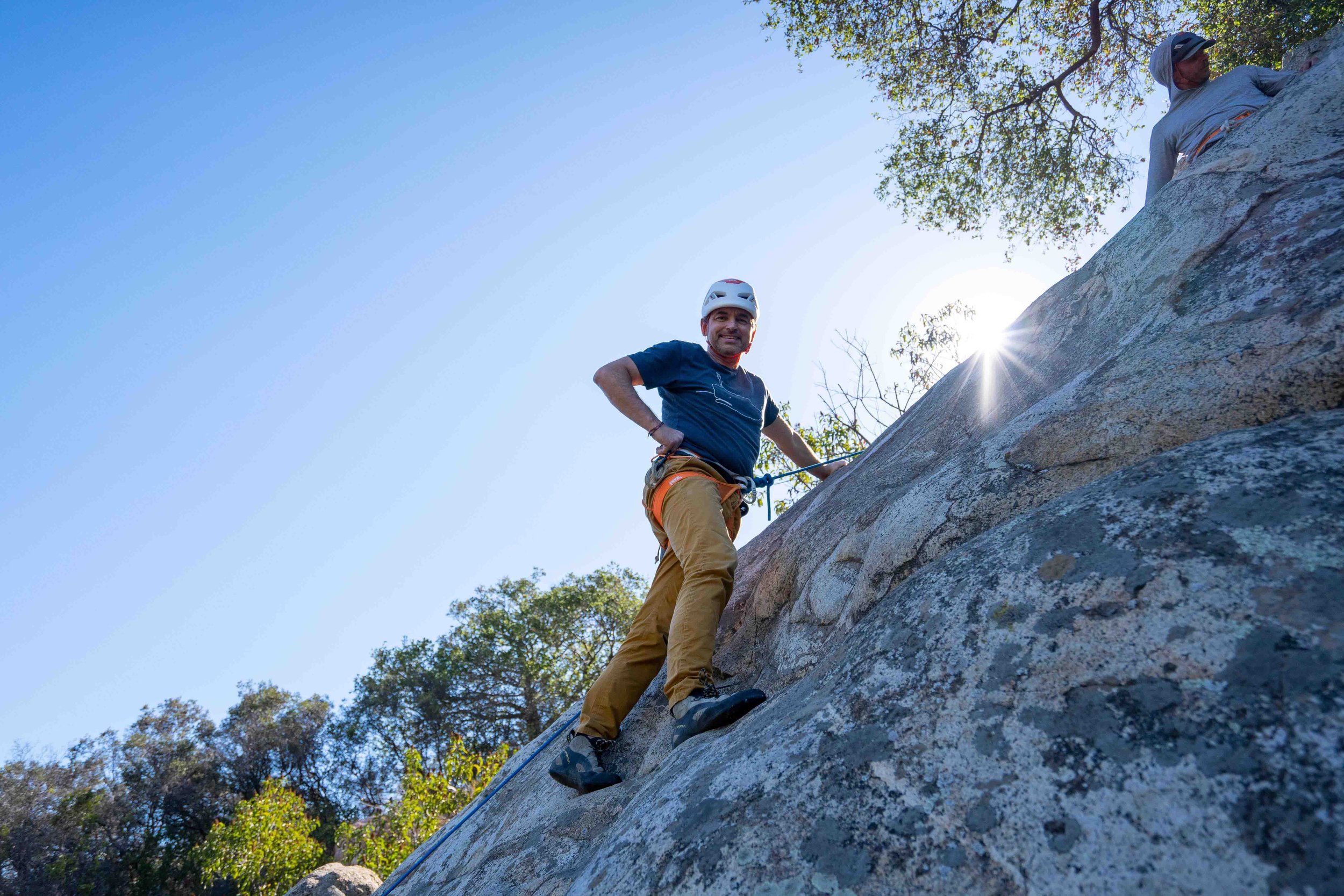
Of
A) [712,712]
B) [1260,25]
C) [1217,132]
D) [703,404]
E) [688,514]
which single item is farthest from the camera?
[1260,25]

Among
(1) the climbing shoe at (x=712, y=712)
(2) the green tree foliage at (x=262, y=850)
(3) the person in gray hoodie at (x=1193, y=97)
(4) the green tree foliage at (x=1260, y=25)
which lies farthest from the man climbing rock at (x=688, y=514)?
(2) the green tree foliage at (x=262, y=850)

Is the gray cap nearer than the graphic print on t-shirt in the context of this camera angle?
No

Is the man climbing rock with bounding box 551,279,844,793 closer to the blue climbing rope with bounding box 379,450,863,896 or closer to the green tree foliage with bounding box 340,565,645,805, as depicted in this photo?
the blue climbing rope with bounding box 379,450,863,896

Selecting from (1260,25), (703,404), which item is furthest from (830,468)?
(1260,25)

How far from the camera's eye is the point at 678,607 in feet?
11.8

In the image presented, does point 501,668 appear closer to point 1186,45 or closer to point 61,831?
point 61,831

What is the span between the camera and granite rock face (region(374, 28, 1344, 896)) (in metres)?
1.45

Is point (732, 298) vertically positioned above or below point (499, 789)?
above

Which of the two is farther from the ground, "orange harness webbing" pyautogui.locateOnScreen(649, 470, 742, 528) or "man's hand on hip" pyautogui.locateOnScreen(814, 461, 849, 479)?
"orange harness webbing" pyautogui.locateOnScreen(649, 470, 742, 528)

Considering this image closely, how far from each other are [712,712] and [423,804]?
1191cm

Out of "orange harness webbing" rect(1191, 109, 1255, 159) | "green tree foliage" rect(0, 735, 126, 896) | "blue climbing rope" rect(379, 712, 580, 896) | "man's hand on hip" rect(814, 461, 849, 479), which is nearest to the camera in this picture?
"blue climbing rope" rect(379, 712, 580, 896)

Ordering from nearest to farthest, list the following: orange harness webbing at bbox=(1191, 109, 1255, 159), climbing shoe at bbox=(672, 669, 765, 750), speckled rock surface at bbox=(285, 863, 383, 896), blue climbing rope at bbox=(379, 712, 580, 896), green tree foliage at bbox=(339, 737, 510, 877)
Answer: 1. climbing shoe at bbox=(672, 669, 765, 750)
2. blue climbing rope at bbox=(379, 712, 580, 896)
3. orange harness webbing at bbox=(1191, 109, 1255, 159)
4. speckled rock surface at bbox=(285, 863, 383, 896)
5. green tree foliage at bbox=(339, 737, 510, 877)

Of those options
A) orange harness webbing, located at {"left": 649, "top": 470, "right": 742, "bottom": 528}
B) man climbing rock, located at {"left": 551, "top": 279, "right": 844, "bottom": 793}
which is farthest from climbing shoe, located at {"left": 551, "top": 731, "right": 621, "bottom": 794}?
orange harness webbing, located at {"left": 649, "top": 470, "right": 742, "bottom": 528}

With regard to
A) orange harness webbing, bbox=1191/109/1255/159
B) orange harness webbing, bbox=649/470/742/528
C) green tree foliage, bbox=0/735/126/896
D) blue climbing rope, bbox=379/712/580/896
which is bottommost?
blue climbing rope, bbox=379/712/580/896
